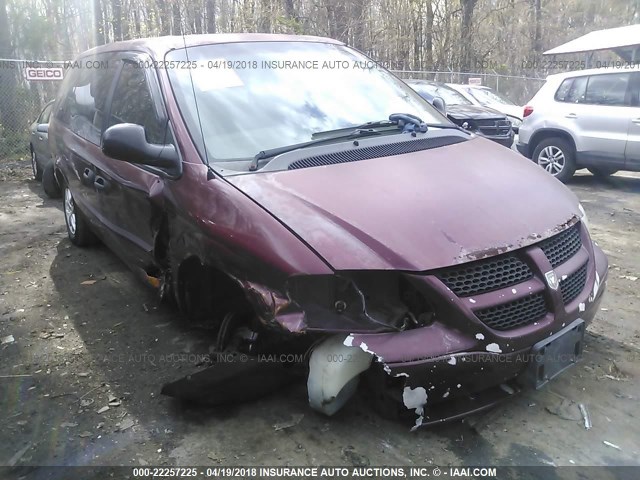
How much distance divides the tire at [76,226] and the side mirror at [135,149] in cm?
246

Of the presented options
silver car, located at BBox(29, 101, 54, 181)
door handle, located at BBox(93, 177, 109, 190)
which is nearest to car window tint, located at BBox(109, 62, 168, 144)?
door handle, located at BBox(93, 177, 109, 190)

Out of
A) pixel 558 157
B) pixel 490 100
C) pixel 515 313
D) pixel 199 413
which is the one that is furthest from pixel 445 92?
pixel 199 413

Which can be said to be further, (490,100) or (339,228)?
(490,100)

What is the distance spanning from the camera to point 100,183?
4105mm

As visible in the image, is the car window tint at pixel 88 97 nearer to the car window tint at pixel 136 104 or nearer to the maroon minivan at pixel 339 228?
the car window tint at pixel 136 104

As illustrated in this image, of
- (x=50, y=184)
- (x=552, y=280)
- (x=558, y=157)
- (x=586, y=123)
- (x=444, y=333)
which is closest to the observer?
(x=444, y=333)

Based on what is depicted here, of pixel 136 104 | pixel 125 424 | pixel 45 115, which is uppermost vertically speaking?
pixel 136 104

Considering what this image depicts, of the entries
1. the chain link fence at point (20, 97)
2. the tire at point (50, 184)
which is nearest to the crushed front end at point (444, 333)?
the tire at point (50, 184)

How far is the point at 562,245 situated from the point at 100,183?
311 centimetres

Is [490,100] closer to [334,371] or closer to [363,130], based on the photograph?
[363,130]

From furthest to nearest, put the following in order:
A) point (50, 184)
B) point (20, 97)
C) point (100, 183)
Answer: point (20, 97)
point (50, 184)
point (100, 183)

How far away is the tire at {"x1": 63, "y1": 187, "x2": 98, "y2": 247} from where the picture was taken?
5.28 m

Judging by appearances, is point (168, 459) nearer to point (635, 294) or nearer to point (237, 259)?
point (237, 259)

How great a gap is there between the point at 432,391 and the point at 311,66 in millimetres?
2310
